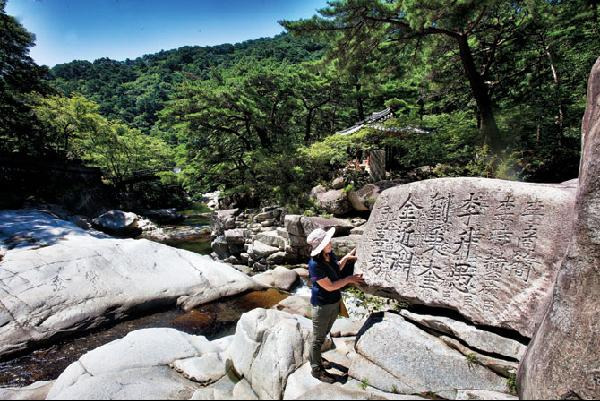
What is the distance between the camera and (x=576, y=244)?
2.78 m

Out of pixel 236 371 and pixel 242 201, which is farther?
pixel 242 201

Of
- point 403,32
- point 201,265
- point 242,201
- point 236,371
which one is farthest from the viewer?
point 242,201

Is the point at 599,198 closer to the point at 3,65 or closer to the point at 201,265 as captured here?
the point at 201,265

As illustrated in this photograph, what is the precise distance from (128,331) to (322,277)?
5554 millimetres

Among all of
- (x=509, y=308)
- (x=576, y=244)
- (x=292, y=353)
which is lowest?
(x=292, y=353)

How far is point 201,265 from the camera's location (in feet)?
28.7

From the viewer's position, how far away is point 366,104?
22.4 meters

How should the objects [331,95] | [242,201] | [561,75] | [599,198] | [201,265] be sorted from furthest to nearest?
1. [331,95]
2. [242,201]
3. [561,75]
4. [201,265]
5. [599,198]

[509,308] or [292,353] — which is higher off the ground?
[509,308]

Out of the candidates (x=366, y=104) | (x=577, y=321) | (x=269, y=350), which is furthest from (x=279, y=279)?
(x=366, y=104)

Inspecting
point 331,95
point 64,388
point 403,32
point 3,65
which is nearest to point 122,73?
point 3,65

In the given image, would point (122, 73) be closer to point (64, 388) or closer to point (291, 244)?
point (291, 244)

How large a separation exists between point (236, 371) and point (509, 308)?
11.3 feet

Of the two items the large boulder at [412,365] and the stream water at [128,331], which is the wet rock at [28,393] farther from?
the large boulder at [412,365]
